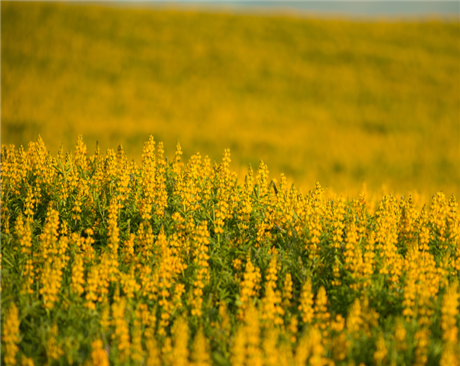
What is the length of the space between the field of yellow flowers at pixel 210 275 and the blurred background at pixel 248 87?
4732 millimetres

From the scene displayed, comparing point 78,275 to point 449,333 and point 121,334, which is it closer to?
point 121,334

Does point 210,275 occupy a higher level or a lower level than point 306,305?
higher

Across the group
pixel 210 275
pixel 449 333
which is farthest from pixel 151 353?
pixel 449 333

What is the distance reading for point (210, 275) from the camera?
3.38 meters

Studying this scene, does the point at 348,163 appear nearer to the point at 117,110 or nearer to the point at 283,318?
the point at 117,110

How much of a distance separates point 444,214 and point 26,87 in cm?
1570

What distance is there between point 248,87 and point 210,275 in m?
15.4

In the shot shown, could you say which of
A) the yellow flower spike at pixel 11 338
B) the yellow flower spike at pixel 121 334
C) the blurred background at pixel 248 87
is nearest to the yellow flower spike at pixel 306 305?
the yellow flower spike at pixel 121 334

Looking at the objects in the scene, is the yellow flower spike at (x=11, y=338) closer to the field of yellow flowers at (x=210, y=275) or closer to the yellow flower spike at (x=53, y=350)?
the field of yellow flowers at (x=210, y=275)

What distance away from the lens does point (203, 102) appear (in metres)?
16.2

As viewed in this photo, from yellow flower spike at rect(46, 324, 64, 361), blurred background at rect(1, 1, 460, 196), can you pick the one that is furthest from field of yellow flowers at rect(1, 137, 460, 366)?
blurred background at rect(1, 1, 460, 196)

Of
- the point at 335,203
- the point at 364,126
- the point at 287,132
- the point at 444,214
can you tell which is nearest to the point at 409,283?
the point at 444,214

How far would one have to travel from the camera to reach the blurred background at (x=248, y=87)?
12.3 meters

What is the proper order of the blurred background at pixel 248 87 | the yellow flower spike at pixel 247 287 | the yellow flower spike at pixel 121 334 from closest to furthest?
the yellow flower spike at pixel 121 334 → the yellow flower spike at pixel 247 287 → the blurred background at pixel 248 87
